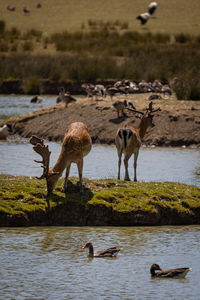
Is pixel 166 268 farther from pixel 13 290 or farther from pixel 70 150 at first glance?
pixel 70 150

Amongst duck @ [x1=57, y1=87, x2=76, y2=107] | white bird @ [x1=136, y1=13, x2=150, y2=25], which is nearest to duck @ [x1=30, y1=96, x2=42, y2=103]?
duck @ [x1=57, y1=87, x2=76, y2=107]

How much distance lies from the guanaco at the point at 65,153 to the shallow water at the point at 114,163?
14.4 ft

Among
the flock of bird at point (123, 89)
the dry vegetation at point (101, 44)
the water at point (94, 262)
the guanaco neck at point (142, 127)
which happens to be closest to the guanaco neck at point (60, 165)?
the water at point (94, 262)

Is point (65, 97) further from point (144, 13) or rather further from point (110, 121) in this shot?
point (144, 13)

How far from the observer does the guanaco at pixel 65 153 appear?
39.4 feet

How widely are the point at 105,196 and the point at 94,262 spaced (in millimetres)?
2434

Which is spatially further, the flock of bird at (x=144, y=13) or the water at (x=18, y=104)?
the flock of bird at (x=144, y=13)

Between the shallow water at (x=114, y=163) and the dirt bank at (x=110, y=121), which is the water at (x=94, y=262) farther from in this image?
the dirt bank at (x=110, y=121)

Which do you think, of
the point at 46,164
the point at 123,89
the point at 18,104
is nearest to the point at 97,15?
the point at 18,104

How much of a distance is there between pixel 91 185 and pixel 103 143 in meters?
11.9

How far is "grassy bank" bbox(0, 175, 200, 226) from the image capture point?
12031 mm

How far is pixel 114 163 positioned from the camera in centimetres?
2036

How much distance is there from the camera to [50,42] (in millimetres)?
56469

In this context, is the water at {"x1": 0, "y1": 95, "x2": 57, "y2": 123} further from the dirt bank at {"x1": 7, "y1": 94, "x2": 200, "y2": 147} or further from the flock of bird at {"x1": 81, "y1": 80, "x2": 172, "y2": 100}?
the dirt bank at {"x1": 7, "y1": 94, "x2": 200, "y2": 147}
